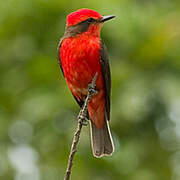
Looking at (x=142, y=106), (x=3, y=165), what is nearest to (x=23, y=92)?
(x=3, y=165)

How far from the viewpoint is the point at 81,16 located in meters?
5.33

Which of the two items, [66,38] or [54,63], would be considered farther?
[54,63]

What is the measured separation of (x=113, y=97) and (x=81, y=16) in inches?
31.2

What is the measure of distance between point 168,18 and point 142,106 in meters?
0.91

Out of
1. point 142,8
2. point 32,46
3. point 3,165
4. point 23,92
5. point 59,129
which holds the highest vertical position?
point 142,8

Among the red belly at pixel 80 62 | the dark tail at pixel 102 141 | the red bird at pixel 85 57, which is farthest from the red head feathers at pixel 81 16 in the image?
the dark tail at pixel 102 141

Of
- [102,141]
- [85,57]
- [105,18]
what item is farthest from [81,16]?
[102,141]

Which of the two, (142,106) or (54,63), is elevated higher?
(54,63)

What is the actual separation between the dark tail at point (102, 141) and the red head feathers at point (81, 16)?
3.55ft

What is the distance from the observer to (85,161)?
5.63 metres

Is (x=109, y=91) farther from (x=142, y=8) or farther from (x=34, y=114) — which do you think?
(x=142, y=8)

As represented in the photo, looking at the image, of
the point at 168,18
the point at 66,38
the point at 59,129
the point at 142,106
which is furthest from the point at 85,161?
the point at 168,18

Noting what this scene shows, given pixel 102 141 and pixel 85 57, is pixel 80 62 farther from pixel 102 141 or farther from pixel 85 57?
pixel 102 141

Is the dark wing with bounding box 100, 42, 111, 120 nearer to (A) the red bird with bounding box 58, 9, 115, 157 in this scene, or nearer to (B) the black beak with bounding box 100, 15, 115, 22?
(A) the red bird with bounding box 58, 9, 115, 157
